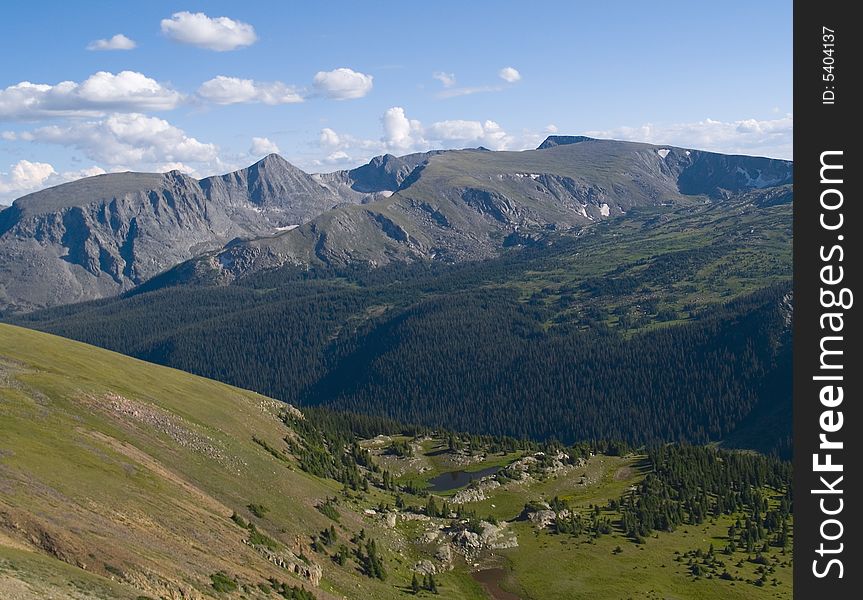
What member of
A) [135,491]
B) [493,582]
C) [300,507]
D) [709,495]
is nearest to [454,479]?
[709,495]

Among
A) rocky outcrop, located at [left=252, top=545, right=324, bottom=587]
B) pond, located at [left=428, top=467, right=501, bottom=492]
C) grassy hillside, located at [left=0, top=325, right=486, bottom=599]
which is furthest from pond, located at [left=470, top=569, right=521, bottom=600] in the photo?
pond, located at [left=428, top=467, right=501, bottom=492]

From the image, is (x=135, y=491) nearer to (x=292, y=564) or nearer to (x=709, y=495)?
(x=292, y=564)

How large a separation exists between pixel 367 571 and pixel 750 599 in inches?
1948

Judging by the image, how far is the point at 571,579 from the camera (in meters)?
100

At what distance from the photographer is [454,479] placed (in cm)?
16088

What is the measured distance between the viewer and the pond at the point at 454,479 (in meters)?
154

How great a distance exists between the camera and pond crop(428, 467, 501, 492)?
15450 cm

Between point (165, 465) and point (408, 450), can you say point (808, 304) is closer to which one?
point (165, 465)

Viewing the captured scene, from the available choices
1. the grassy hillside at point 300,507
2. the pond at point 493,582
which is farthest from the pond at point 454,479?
the pond at point 493,582

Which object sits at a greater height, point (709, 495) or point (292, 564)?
point (292, 564)

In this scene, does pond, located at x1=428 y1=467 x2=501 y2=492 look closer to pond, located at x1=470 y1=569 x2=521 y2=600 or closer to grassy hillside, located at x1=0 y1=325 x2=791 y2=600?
grassy hillside, located at x1=0 y1=325 x2=791 y2=600

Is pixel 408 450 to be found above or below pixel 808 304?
below

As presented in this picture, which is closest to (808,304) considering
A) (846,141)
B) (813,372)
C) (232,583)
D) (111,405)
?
(813,372)

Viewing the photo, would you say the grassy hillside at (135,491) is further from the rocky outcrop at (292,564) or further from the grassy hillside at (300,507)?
the rocky outcrop at (292,564)
